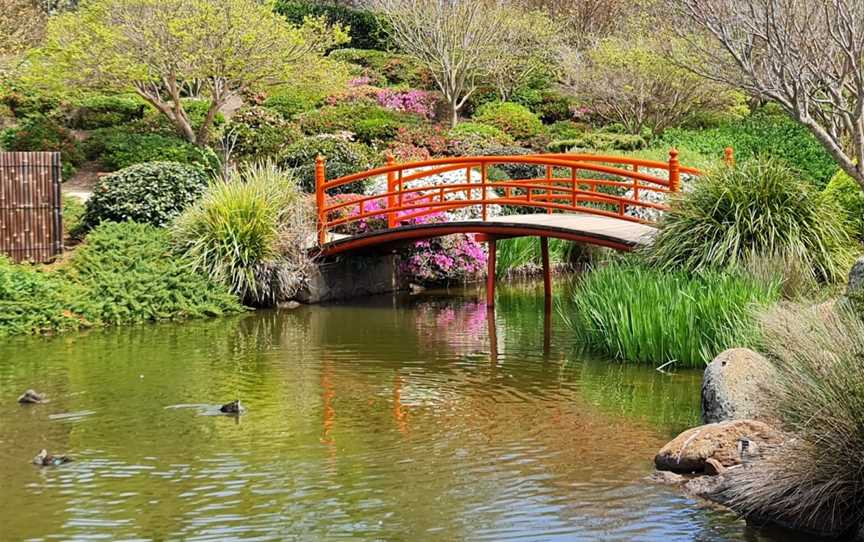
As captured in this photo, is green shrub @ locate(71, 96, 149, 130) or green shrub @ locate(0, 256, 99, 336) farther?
green shrub @ locate(71, 96, 149, 130)

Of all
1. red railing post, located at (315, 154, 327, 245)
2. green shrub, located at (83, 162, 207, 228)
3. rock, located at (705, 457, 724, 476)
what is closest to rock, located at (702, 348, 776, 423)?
rock, located at (705, 457, 724, 476)

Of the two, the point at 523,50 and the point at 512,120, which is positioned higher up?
the point at 523,50

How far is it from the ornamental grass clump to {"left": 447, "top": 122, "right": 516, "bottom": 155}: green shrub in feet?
65.4

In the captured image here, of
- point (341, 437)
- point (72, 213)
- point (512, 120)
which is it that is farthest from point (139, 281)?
point (512, 120)

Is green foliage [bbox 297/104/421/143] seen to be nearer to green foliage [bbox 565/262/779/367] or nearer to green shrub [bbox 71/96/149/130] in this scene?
green shrub [bbox 71/96/149/130]

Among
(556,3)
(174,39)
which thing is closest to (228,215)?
(174,39)

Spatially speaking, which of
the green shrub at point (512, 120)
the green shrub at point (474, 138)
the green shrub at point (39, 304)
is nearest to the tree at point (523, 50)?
the green shrub at point (512, 120)

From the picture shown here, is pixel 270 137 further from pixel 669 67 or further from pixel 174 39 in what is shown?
pixel 669 67

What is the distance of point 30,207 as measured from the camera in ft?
57.1

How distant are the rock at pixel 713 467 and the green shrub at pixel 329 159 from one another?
1341 cm

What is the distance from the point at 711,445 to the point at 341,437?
2.99 metres

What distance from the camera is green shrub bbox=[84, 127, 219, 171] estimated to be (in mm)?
22969

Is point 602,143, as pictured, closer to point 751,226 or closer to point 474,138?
point 474,138

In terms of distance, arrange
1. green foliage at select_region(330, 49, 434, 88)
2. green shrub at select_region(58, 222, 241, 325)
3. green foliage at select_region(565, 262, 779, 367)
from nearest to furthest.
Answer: green foliage at select_region(565, 262, 779, 367)
green shrub at select_region(58, 222, 241, 325)
green foliage at select_region(330, 49, 434, 88)
